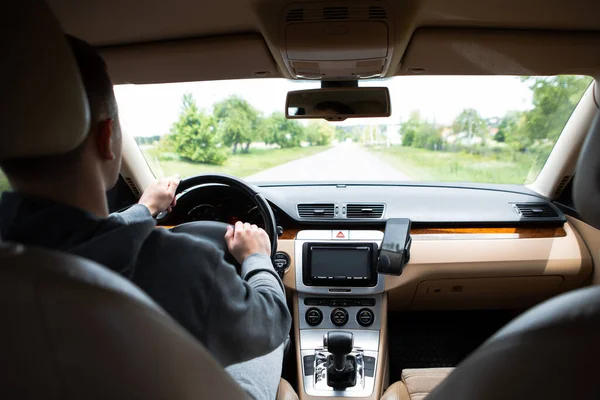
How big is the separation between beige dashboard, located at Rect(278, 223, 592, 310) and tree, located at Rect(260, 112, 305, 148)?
970mm

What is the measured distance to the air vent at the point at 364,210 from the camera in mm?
3541

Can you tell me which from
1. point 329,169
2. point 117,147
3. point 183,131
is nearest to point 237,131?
point 183,131

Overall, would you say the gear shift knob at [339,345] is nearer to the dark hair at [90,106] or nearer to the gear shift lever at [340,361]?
the gear shift lever at [340,361]

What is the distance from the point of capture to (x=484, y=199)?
12.1 ft

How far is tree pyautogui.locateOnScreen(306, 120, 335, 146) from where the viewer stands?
406cm

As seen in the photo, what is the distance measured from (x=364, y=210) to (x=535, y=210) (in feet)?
3.94

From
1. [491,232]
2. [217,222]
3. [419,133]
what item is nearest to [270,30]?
[217,222]

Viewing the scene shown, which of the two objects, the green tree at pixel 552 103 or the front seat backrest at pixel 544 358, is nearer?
the front seat backrest at pixel 544 358

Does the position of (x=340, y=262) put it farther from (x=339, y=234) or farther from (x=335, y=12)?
(x=335, y=12)

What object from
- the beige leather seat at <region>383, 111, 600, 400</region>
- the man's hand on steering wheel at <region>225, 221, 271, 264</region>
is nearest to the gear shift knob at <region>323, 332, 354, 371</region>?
the man's hand on steering wheel at <region>225, 221, 271, 264</region>

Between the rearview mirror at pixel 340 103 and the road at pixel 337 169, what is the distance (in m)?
1.25

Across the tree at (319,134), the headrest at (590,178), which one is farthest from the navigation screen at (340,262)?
the headrest at (590,178)

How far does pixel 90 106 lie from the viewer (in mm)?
1285

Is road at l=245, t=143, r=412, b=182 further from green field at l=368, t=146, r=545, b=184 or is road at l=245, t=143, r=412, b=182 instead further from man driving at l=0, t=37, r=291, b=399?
man driving at l=0, t=37, r=291, b=399
